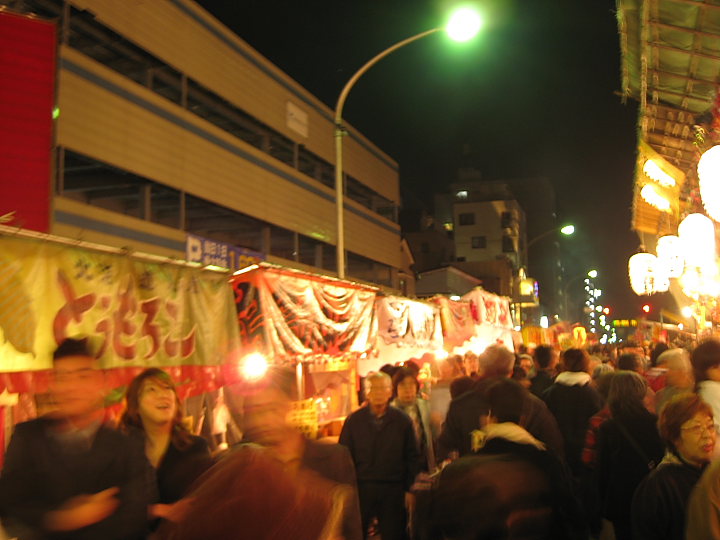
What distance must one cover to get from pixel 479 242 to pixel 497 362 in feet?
210

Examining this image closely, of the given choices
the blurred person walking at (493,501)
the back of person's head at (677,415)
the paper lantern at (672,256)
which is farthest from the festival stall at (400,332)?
the blurred person walking at (493,501)

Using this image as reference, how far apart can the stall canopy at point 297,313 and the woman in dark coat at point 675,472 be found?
414 centimetres

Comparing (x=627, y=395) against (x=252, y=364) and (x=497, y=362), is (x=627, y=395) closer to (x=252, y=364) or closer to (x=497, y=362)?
(x=497, y=362)

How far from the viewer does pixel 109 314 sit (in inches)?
217

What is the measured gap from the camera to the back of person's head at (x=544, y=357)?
9094 mm

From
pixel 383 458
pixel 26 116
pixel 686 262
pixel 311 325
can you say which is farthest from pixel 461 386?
pixel 686 262

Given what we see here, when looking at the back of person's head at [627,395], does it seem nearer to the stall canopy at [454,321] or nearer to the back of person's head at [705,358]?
the back of person's head at [705,358]

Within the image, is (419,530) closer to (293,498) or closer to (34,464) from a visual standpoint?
(293,498)

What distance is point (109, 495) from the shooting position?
3307mm

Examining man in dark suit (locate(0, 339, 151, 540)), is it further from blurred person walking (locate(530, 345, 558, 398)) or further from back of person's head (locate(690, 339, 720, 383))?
blurred person walking (locate(530, 345, 558, 398))

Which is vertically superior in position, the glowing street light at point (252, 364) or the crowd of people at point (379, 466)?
the glowing street light at point (252, 364)

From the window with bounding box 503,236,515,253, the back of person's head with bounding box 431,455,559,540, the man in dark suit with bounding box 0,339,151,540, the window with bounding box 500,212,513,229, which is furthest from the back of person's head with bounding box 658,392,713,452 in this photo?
the window with bounding box 500,212,513,229

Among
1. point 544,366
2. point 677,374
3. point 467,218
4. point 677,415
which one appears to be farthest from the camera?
point 467,218

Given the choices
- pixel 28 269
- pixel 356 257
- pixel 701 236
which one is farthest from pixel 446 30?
pixel 356 257
